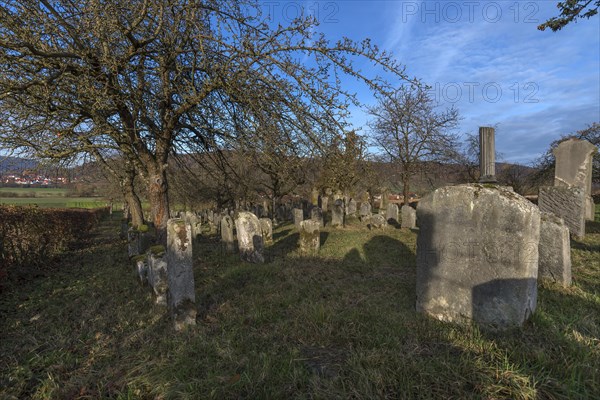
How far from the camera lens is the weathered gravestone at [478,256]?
11.2ft

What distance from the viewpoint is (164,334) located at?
3633 millimetres

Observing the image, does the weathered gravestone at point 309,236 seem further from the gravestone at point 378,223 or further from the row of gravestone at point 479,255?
the row of gravestone at point 479,255

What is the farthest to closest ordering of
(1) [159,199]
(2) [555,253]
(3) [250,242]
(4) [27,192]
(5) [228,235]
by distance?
(4) [27,192], (5) [228,235], (3) [250,242], (1) [159,199], (2) [555,253]

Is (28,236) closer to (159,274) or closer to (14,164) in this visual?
(14,164)

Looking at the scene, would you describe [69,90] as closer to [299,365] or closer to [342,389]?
[299,365]

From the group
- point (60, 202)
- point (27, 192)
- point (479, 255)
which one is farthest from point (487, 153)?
point (27, 192)

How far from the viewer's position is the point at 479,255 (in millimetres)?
3656

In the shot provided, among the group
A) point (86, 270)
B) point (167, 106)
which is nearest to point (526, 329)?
point (167, 106)

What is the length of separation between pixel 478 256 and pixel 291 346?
2.34 metres

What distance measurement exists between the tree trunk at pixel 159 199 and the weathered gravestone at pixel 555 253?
740cm

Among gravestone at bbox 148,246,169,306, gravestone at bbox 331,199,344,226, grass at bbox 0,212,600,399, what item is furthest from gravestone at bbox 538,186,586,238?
gravestone at bbox 148,246,169,306

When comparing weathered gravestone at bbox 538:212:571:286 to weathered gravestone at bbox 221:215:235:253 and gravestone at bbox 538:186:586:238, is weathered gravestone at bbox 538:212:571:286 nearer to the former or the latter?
gravestone at bbox 538:186:586:238

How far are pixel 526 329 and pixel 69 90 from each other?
720 centimetres

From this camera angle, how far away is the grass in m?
2.39
